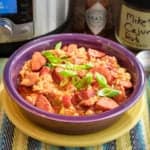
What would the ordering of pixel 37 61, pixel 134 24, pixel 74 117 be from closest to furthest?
pixel 74 117 → pixel 37 61 → pixel 134 24

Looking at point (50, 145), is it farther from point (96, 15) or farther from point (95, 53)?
point (96, 15)

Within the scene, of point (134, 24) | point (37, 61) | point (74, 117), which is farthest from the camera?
point (134, 24)

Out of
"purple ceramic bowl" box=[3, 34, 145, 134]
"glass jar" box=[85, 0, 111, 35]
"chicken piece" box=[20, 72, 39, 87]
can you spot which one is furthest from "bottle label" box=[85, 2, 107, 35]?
"chicken piece" box=[20, 72, 39, 87]

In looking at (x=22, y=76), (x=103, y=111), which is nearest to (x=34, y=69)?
(x=22, y=76)

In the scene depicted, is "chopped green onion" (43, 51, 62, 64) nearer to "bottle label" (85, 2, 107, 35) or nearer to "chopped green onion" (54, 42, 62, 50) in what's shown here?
"chopped green onion" (54, 42, 62, 50)

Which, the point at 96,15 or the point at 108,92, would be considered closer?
the point at 108,92

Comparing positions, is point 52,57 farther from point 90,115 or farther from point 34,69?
point 90,115

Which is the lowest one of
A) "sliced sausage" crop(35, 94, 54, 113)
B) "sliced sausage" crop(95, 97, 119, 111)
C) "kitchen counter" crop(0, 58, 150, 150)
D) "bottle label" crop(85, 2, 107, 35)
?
"kitchen counter" crop(0, 58, 150, 150)

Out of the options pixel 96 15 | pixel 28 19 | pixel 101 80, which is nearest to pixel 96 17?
pixel 96 15
